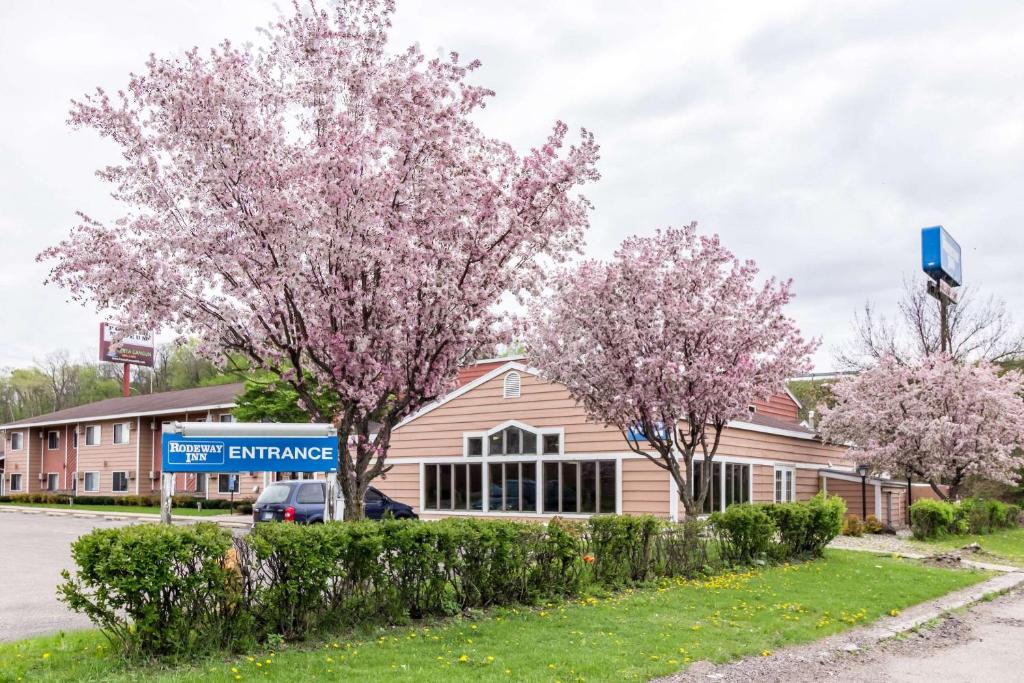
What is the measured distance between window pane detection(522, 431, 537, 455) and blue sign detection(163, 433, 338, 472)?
33.5 feet

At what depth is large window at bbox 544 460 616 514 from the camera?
74.1ft

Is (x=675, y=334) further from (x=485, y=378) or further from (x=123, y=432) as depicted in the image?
(x=123, y=432)

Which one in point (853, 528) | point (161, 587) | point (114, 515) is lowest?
point (114, 515)

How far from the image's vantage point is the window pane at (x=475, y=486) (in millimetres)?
25281

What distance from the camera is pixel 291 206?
8305mm

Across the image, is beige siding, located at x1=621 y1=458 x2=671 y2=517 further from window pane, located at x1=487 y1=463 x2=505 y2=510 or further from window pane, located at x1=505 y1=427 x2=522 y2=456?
window pane, located at x1=487 y1=463 x2=505 y2=510

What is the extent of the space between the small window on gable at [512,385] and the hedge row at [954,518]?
11074 mm

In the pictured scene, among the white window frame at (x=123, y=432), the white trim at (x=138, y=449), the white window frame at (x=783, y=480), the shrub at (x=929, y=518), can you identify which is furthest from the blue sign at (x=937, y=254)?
the white window frame at (x=123, y=432)

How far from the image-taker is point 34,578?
45.0 ft

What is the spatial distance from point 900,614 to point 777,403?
24295mm

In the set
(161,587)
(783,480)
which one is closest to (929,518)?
(783,480)

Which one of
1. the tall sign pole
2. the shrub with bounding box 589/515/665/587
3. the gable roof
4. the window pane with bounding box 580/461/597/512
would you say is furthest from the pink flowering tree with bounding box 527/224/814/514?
the gable roof

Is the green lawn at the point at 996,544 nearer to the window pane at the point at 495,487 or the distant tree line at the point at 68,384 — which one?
the window pane at the point at 495,487

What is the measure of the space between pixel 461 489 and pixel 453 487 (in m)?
0.25
